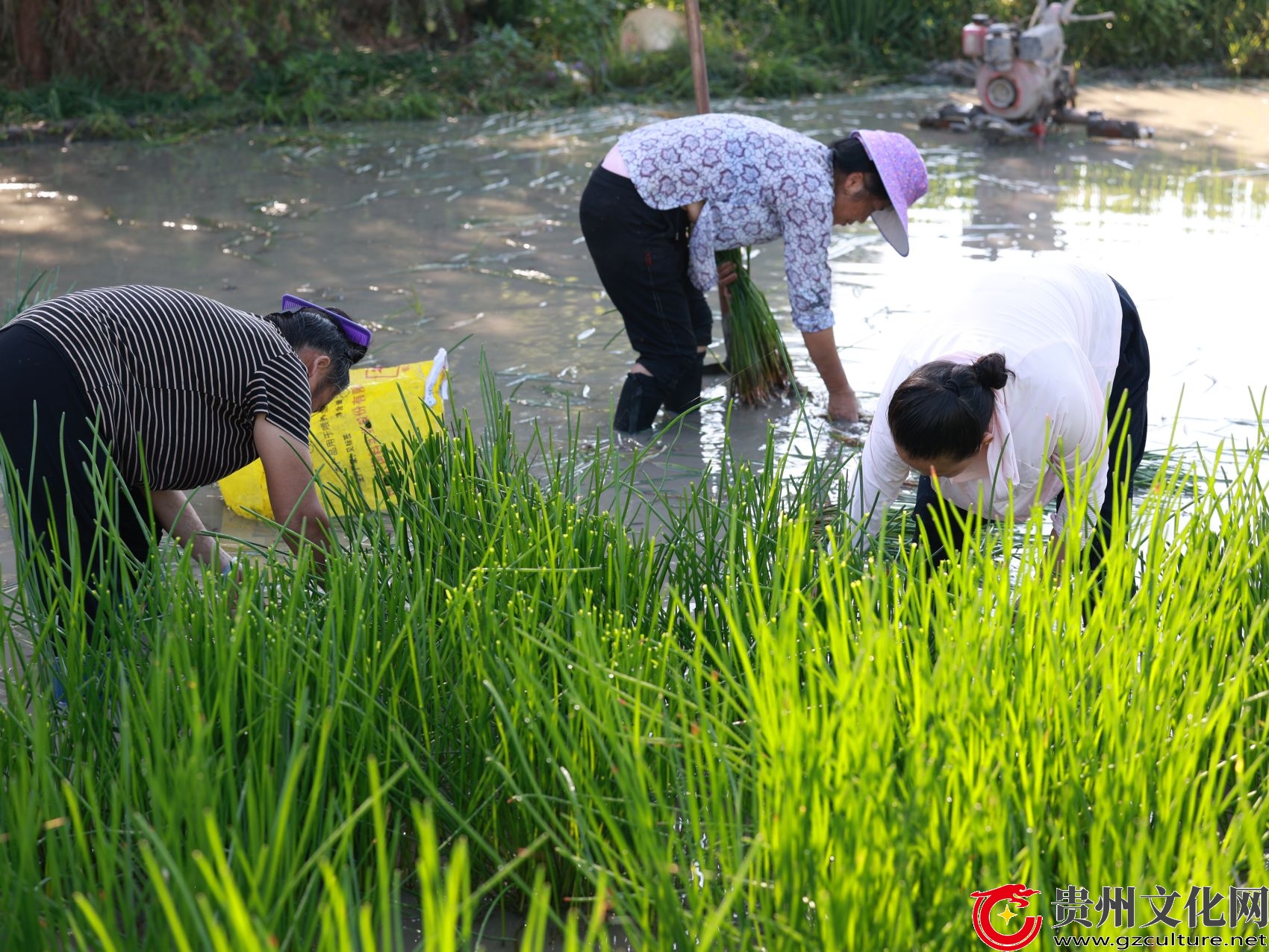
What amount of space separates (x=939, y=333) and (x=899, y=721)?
1136 millimetres

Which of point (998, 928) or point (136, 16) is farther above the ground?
point (136, 16)

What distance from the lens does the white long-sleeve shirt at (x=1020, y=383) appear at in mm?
2465

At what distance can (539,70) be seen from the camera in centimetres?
1124

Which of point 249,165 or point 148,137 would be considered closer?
point 249,165

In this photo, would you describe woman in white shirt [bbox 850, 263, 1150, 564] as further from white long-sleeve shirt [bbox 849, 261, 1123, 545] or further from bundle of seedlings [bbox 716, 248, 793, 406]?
bundle of seedlings [bbox 716, 248, 793, 406]

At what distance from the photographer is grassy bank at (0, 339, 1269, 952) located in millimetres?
1484

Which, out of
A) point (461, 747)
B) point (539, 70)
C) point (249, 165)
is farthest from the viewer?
point (539, 70)

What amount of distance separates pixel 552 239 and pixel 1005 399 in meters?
4.83

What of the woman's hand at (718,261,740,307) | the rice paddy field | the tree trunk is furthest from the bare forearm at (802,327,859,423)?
the tree trunk

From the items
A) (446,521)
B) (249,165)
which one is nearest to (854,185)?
(446,521)

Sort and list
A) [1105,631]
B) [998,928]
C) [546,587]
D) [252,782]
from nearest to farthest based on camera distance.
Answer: [998,928]
[252,782]
[1105,631]
[546,587]

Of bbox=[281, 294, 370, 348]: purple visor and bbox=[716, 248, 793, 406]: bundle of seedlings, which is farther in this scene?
bbox=[716, 248, 793, 406]: bundle of seedlings

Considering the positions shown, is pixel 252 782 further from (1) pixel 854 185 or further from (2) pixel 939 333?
(1) pixel 854 185

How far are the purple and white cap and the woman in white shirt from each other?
1.01 m
